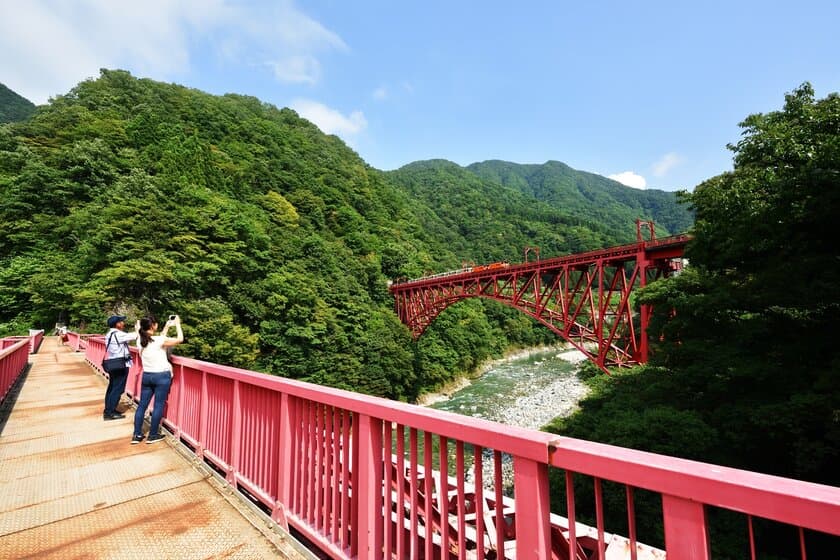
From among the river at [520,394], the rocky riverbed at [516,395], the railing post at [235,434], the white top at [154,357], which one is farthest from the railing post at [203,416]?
the river at [520,394]

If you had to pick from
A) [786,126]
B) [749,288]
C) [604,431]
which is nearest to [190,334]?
[604,431]

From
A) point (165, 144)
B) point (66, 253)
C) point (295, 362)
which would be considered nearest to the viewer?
point (295, 362)

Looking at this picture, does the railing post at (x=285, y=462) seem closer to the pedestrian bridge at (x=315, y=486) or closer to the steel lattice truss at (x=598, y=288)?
the pedestrian bridge at (x=315, y=486)

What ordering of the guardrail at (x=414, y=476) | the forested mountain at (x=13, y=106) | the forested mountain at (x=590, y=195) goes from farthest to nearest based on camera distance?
the forested mountain at (x=590, y=195) → the forested mountain at (x=13, y=106) → the guardrail at (x=414, y=476)

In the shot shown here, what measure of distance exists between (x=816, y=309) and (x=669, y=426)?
3.85 metres

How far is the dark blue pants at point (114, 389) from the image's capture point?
18.3ft

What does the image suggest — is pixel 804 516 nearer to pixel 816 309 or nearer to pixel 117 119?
pixel 816 309

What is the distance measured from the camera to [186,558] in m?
2.36

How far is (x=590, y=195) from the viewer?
499 feet

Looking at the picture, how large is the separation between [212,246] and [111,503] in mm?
20445

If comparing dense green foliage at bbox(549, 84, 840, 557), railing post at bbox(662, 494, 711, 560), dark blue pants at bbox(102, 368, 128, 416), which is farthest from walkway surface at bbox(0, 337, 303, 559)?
dense green foliage at bbox(549, 84, 840, 557)

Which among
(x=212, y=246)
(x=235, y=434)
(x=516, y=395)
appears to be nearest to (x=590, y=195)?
(x=516, y=395)

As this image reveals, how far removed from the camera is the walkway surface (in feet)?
8.11

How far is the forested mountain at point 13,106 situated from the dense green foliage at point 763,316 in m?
81.2
